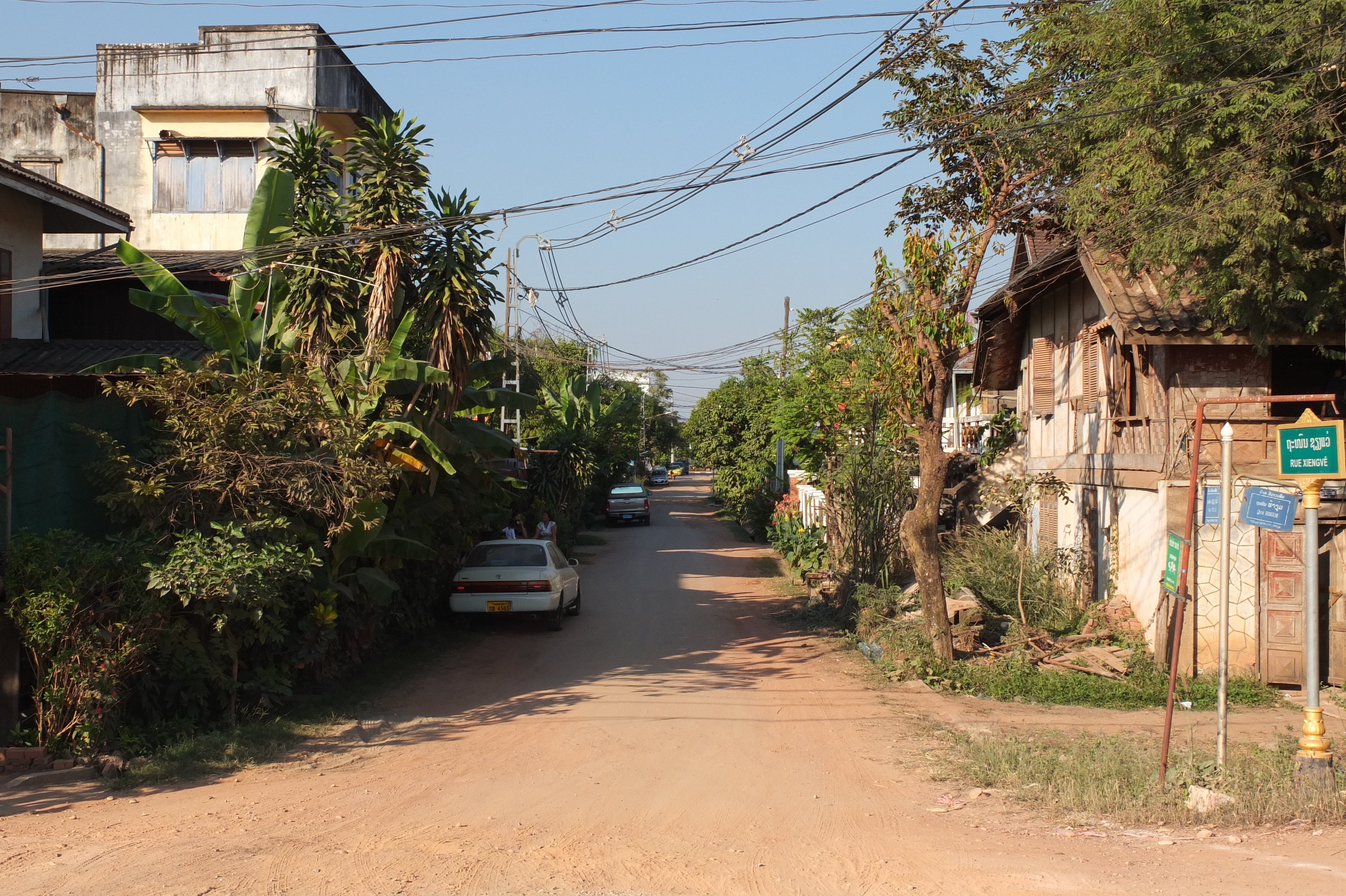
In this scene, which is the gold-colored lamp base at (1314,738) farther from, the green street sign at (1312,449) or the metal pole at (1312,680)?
the green street sign at (1312,449)

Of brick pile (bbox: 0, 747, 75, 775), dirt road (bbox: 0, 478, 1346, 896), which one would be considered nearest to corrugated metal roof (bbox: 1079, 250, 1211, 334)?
dirt road (bbox: 0, 478, 1346, 896)

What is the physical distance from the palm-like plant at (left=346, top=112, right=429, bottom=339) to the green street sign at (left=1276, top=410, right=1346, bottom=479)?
935 centimetres

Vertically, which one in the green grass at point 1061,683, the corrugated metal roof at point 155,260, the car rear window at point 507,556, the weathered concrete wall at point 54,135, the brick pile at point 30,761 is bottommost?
the green grass at point 1061,683

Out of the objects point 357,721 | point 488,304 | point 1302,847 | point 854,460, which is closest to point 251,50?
point 488,304

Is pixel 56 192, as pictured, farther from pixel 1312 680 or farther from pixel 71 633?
pixel 1312 680

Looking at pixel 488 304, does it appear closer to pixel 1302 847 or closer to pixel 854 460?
pixel 854 460

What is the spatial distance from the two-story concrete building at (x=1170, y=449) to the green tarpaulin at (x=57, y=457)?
1122 centimetres

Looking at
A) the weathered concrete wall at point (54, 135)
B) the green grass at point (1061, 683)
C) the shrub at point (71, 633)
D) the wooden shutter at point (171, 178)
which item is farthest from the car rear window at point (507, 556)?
the weathered concrete wall at point (54, 135)

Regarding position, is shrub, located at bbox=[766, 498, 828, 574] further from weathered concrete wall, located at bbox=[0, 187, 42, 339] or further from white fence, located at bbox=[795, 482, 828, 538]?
weathered concrete wall, located at bbox=[0, 187, 42, 339]

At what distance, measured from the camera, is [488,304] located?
12883 millimetres

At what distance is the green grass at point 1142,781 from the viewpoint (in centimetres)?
740

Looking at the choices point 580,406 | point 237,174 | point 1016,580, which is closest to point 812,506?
point 1016,580

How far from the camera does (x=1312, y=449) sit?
773 centimetres

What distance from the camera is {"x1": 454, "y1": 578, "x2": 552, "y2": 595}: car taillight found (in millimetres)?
15883
